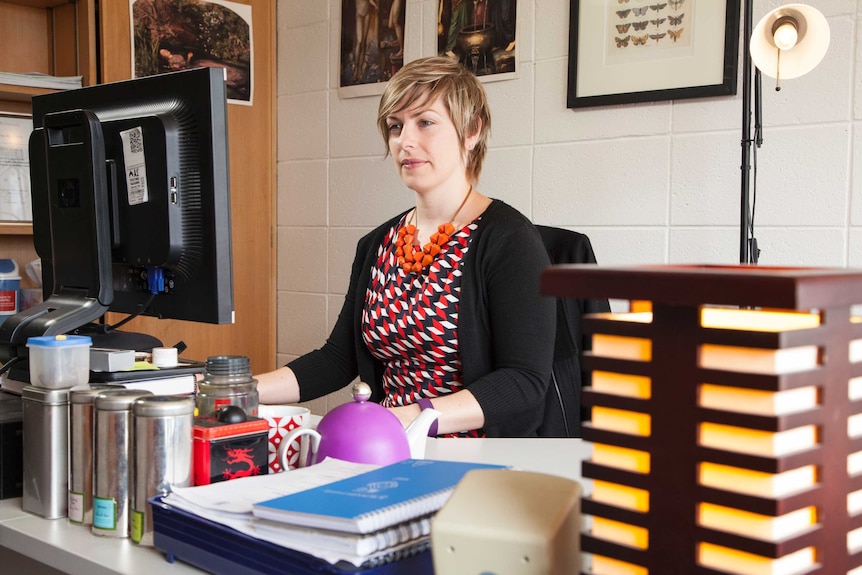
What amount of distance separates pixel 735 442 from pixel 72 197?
1.20m

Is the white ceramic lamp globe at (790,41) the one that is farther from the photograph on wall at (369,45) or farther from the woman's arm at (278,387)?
the photograph on wall at (369,45)

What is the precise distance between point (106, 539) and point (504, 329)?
972mm

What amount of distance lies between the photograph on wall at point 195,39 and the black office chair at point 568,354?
1731mm

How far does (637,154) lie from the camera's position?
2.51 m

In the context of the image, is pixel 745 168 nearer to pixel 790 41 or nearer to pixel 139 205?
pixel 790 41

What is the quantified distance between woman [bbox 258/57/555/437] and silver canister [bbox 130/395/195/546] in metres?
0.69

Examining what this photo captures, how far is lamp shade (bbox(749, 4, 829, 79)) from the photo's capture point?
1.86 meters

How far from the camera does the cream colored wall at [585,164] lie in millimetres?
2201

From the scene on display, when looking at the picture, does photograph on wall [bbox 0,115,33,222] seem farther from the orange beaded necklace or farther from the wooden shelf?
the orange beaded necklace

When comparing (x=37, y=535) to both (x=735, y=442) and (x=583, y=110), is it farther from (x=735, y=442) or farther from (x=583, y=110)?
(x=583, y=110)

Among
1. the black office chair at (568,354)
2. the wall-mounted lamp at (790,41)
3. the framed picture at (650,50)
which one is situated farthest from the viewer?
the framed picture at (650,50)

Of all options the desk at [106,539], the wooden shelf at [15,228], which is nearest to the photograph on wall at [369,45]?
the wooden shelf at [15,228]

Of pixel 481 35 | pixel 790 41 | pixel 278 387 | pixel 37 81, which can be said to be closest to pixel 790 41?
pixel 790 41

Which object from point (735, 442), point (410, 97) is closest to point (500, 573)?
point (735, 442)
